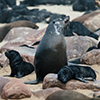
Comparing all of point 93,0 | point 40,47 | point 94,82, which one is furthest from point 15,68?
point 93,0

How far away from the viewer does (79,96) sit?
3.36 m

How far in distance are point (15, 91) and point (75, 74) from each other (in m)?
1.33

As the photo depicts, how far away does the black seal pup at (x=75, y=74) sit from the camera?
16.2 feet

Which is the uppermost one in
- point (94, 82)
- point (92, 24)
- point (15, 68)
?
point (94, 82)

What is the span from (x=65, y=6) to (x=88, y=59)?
1894 cm

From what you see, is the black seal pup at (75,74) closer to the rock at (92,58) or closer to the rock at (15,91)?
the rock at (15,91)

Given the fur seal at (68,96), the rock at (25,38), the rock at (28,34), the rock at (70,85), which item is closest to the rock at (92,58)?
the rock at (70,85)

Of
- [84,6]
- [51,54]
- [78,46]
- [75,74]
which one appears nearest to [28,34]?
[78,46]

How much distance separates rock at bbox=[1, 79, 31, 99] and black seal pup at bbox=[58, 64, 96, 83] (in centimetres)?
84

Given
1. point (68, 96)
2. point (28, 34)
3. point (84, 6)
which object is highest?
point (68, 96)

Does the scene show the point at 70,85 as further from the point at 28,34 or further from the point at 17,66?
the point at 28,34

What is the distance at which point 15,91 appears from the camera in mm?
4180

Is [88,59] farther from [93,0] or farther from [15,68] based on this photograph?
[93,0]

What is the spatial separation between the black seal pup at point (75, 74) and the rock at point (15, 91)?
32.9 inches
